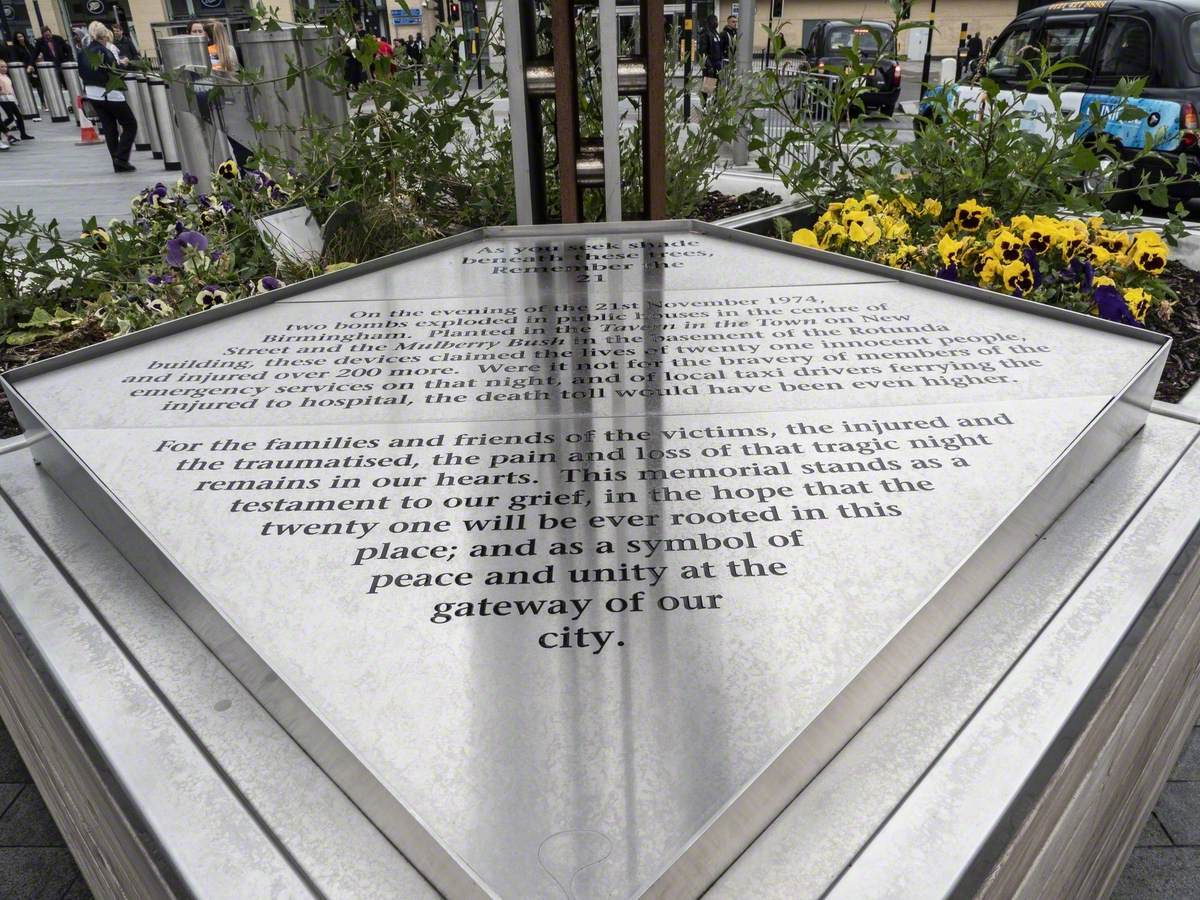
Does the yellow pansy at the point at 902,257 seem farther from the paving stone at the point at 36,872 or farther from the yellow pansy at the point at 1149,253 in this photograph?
the paving stone at the point at 36,872

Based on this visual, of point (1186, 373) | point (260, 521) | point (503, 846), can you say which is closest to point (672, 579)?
point (503, 846)

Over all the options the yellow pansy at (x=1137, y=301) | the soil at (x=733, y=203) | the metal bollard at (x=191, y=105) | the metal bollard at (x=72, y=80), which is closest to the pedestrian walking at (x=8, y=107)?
the metal bollard at (x=72, y=80)

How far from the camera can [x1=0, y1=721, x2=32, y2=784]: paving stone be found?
2500mm

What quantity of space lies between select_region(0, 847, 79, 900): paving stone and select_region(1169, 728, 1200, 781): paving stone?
2.79m

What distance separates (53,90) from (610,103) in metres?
22.5

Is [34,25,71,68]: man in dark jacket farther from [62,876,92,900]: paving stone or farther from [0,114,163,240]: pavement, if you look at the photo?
[62,876,92,900]: paving stone

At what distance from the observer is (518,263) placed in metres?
2.82

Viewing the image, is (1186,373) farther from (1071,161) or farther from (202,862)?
(202,862)

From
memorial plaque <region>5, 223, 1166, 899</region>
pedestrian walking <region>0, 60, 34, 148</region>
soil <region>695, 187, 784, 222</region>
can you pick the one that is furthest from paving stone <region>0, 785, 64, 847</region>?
pedestrian walking <region>0, 60, 34, 148</region>

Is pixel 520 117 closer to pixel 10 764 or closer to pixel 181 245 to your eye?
pixel 181 245

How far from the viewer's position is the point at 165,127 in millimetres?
12273

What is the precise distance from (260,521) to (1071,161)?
358 centimetres

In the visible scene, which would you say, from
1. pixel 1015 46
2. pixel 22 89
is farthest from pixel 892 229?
pixel 22 89

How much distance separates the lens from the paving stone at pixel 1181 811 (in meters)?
2.19
